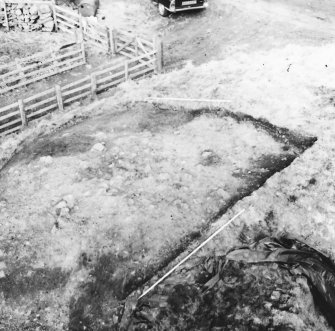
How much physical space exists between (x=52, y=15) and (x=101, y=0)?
10.6 feet

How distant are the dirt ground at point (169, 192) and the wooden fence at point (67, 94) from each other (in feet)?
1.75

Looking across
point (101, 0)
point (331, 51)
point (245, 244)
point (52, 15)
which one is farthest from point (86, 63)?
point (245, 244)

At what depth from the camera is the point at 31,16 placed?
1717cm

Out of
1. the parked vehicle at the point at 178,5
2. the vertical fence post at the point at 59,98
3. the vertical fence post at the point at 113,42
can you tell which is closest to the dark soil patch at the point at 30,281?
the vertical fence post at the point at 59,98

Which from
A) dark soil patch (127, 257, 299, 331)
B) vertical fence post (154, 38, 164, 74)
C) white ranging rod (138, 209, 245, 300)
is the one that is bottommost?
white ranging rod (138, 209, 245, 300)

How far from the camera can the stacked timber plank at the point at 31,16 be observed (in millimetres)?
17141

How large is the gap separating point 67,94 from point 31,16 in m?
6.81

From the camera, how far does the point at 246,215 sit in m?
8.46

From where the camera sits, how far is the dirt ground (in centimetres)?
697

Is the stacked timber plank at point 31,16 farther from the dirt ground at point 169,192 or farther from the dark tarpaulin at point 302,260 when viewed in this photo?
the dark tarpaulin at point 302,260

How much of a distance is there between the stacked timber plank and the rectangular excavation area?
7.70 m

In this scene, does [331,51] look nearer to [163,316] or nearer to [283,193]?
[283,193]

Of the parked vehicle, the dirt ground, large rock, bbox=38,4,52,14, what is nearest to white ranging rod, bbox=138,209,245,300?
the dirt ground

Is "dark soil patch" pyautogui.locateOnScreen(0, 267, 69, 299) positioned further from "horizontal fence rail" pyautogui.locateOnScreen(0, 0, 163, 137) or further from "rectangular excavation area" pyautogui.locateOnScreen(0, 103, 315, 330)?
"horizontal fence rail" pyautogui.locateOnScreen(0, 0, 163, 137)
